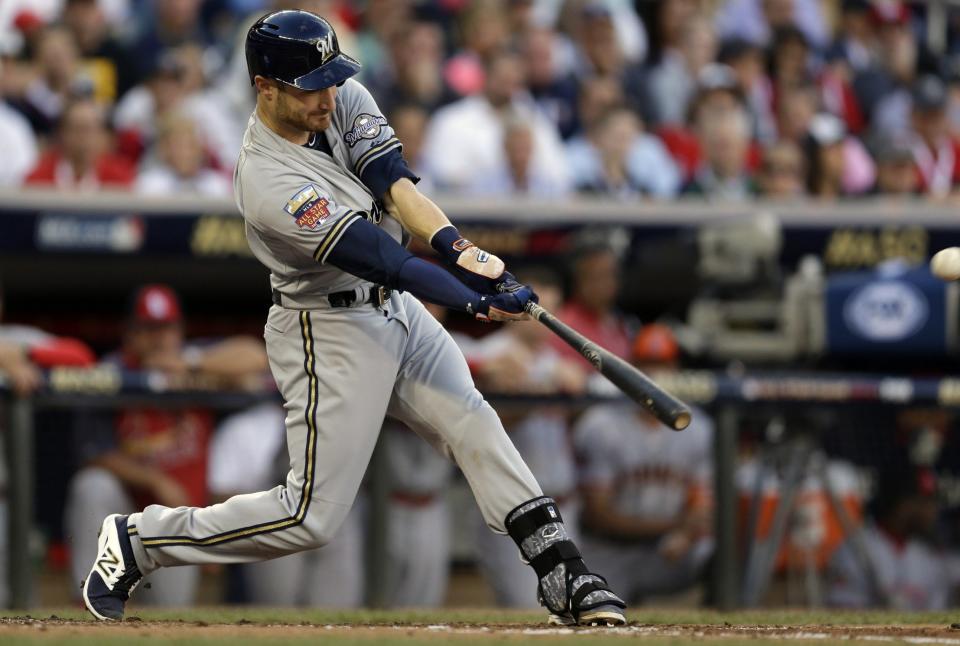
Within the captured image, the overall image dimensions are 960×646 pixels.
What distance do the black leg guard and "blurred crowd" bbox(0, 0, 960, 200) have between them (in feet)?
12.2

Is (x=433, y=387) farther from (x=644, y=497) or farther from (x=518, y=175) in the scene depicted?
(x=518, y=175)

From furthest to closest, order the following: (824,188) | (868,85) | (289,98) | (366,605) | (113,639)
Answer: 1. (868,85)
2. (824,188)
3. (366,605)
4. (289,98)
5. (113,639)

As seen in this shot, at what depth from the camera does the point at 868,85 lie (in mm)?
10352

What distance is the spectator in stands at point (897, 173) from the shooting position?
28.5 ft

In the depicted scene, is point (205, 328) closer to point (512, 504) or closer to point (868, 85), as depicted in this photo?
point (512, 504)

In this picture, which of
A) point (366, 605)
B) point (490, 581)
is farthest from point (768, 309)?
point (366, 605)

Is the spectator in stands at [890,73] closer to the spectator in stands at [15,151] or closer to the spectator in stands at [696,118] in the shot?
the spectator in stands at [696,118]

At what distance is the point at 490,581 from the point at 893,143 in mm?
A: 4216

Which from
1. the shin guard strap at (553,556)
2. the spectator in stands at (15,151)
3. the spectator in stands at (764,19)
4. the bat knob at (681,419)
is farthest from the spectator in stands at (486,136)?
the bat knob at (681,419)

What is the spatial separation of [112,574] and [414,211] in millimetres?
1255

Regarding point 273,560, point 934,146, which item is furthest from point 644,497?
point 934,146

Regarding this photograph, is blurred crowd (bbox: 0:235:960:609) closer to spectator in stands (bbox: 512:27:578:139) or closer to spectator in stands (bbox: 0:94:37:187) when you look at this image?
spectator in stands (bbox: 0:94:37:187)

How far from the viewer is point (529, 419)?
644 cm

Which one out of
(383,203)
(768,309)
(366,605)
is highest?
(383,203)
